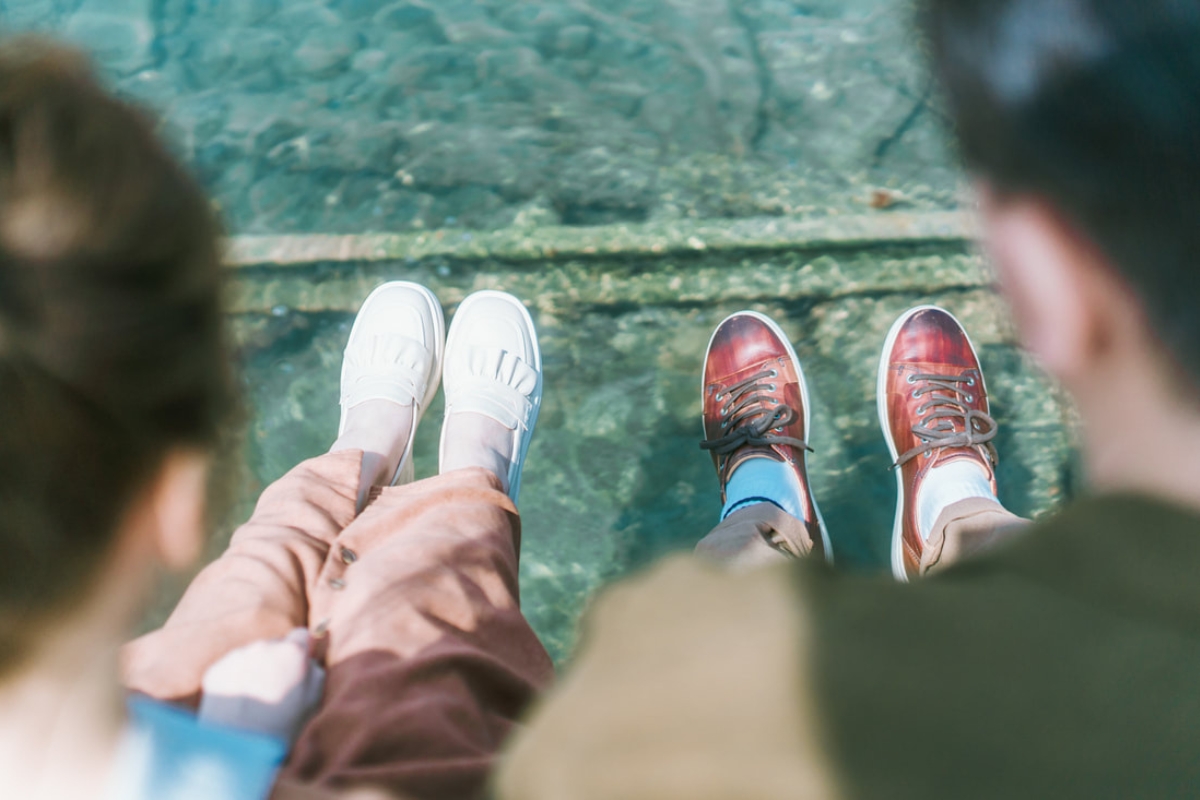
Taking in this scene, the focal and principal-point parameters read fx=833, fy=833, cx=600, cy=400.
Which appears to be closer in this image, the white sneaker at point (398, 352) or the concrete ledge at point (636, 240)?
the white sneaker at point (398, 352)

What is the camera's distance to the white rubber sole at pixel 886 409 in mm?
1823

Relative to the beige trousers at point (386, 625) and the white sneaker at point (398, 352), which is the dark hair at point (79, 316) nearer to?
the beige trousers at point (386, 625)

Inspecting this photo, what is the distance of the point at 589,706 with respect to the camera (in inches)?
23.2

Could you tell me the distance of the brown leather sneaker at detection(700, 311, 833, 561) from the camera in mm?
1902

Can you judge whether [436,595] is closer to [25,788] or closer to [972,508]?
[25,788]

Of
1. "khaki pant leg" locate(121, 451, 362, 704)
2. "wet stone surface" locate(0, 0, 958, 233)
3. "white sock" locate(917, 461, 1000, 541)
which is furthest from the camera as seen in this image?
"wet stone surface" locate(0, 0, 958, 233)

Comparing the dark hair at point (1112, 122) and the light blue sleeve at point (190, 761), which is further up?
the dark hair at point (1112, 122)

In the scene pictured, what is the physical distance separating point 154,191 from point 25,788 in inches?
19.2

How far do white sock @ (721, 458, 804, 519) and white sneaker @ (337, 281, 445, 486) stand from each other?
2.40 ft

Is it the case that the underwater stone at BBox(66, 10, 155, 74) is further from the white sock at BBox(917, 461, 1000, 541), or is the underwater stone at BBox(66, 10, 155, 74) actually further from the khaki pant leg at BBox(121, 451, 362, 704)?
the white sock at BBox(917, 461, 1000, 541)

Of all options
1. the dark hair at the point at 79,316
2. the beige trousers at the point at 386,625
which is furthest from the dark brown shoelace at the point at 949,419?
the dark hair at the point at 79,316

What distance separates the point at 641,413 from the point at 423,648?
1027 millimetres

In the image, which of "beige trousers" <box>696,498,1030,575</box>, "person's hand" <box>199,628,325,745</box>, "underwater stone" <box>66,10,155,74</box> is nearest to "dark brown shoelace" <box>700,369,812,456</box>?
"beige trousers" <box>696,498,1030,575</box>

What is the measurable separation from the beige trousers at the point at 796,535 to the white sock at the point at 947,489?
36 mm
